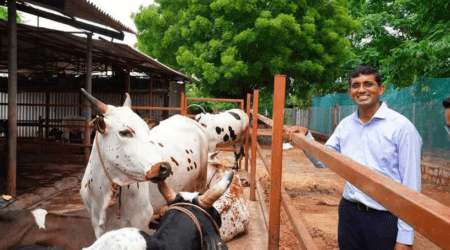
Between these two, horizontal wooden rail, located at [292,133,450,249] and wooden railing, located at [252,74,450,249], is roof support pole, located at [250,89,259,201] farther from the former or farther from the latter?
horizontal wooden rail, located at [292,133,450,249]

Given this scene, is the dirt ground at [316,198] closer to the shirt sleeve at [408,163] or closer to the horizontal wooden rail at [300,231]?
the horizontal wooden rail at [300,231]

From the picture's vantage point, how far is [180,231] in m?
1.73

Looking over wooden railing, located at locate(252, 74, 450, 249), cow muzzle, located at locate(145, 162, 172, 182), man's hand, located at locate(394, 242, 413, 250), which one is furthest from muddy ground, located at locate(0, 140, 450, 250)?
wooden railing, located at locate(252, 74, 450, 249)

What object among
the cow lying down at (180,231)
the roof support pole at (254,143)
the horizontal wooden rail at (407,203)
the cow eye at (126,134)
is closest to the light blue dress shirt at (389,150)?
the cow lying down at (180,231)

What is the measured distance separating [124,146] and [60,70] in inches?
456

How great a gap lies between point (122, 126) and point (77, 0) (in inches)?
122

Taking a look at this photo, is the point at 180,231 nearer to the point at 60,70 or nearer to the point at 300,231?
the point at 300,231

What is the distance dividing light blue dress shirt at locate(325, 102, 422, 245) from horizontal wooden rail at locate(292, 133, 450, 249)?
120cm

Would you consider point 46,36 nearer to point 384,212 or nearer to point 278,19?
point 384,212

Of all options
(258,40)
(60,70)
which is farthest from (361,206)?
(258,40)

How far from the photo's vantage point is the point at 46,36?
322 inches

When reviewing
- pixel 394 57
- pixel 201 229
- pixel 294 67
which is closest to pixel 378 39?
pixel 294 67

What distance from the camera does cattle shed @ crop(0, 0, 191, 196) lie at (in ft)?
18.3

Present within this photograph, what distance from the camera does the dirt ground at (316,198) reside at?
5234 mm
